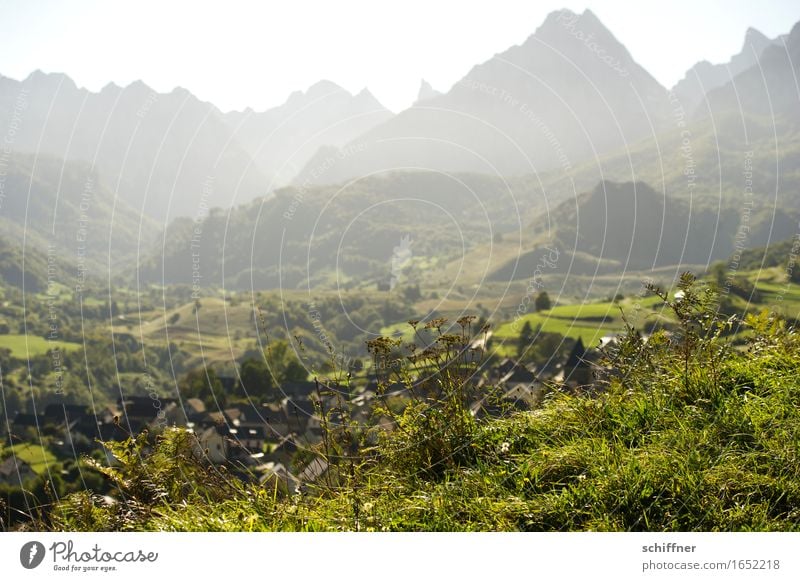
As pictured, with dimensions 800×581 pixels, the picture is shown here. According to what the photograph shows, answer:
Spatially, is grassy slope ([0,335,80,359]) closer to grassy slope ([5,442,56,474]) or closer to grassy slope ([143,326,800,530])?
grassy slope ([5,442,56,474])

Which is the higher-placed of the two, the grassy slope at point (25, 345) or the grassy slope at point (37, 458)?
the grassy slope at point (37, 458)

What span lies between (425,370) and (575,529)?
190 cm

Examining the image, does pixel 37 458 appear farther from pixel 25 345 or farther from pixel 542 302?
pixel 25 345

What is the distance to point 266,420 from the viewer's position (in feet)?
16.7

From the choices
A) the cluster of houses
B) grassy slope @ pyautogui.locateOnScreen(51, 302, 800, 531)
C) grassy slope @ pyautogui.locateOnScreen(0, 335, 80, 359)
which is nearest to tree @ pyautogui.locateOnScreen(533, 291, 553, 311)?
the cluster of houses

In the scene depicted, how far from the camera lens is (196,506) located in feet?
16.2

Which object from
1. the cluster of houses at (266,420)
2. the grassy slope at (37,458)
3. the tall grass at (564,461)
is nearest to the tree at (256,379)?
the cluster of houses at (266,420)

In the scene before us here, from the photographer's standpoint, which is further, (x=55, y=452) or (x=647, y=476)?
(x=55, y=452)

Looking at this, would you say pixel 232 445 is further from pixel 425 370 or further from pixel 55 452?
pixel 55 452

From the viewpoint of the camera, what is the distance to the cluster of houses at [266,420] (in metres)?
5.45

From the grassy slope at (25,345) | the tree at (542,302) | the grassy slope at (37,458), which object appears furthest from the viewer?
the grassy slope at (25,345)

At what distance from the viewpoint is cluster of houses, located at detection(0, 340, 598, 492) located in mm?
5445

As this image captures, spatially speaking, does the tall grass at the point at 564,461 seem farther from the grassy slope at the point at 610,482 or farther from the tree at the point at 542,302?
the tree at the point at 542,302
